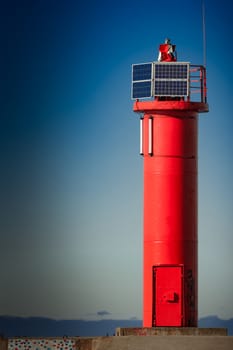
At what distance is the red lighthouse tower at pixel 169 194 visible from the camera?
33.6 m

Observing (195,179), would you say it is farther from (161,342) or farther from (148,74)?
(161,342)

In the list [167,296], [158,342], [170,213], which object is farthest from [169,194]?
[158,342]

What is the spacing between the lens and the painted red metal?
33625 mm

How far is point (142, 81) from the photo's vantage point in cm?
3416

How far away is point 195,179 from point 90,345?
6.90m

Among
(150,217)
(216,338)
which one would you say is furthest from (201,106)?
(216,338)

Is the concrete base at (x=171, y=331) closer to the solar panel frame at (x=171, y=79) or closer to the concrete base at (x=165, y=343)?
the concrete base at (x=165, y=343)

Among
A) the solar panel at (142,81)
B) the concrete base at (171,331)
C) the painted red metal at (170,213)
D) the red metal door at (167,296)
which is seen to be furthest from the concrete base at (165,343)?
the solar panel at (142,81)

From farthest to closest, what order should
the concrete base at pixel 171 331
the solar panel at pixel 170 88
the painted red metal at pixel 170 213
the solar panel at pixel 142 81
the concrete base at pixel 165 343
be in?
1. the solar panel at pixel 142 81
2. the solar panel at pixel 170 88
3. the painted red metal at pixel 170 213
4. the concrete base at pixel 171 331
5. the concrete base at pixel 165 343

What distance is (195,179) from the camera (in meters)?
34.2

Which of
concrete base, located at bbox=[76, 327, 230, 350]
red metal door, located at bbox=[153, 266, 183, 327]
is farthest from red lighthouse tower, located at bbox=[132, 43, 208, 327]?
concrete base, located at bbox=[76, 327, 230, 350]

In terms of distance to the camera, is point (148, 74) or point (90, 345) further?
point (148, 74)

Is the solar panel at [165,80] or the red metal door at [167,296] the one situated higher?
the solar panel at [165,80]

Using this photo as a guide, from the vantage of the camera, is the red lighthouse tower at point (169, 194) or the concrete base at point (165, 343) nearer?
the concrete base at point (165, 343)
